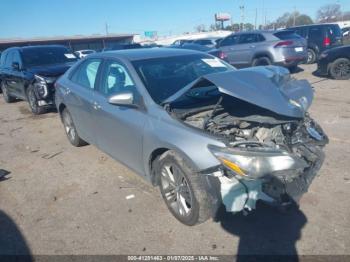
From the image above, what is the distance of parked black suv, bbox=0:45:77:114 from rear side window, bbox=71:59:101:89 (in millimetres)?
3194

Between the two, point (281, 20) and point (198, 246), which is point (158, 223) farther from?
point (281, 20)

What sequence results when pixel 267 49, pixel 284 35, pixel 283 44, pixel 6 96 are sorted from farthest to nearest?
pixel 284 35 < pixel 267 49 < pixel 283 44 < pixel 6 96

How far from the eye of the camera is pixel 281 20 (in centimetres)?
8144

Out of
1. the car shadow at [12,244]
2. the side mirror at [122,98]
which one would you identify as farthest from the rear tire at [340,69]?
the car shadow at [12,244]

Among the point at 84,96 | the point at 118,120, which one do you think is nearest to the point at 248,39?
the point at 84,96

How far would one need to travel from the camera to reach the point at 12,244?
3121mm

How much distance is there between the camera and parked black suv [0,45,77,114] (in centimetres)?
796

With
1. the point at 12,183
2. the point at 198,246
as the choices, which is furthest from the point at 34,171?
the point at 198,246

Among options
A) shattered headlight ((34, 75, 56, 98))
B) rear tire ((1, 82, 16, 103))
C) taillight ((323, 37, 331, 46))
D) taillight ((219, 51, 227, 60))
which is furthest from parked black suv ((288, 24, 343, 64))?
rear tire ((1, 82, 16, 103))

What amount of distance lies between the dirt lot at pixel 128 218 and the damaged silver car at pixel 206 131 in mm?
316

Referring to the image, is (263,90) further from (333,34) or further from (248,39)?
(333,34)

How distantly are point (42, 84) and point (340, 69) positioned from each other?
9264 mm

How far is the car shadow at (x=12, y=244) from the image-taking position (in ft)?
9.64

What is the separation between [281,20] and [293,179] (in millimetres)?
87783
